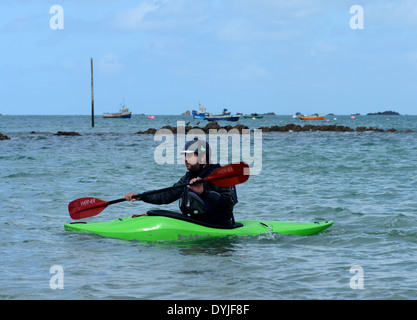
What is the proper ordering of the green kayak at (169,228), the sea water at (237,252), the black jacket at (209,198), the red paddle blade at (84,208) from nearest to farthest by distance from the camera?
the sea water at (237,252) < the black jacket at (209,198) < the green kayak at (169,228) < the red paddle blade at (84,208)

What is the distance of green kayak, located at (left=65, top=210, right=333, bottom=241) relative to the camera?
7016 millimetres

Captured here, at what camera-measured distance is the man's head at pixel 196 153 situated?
6469mm

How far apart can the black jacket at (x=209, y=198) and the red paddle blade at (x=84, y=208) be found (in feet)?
4.05

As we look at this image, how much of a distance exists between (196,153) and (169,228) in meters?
1.17

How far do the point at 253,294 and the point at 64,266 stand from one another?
219 cm

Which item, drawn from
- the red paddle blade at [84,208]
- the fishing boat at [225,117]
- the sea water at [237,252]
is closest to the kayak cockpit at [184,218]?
the sea water at [237,252]

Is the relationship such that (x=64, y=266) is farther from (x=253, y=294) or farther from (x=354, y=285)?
(x=354, y=285)

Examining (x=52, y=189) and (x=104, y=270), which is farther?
(x=52, y=189)

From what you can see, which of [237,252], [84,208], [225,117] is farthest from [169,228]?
[225,117]

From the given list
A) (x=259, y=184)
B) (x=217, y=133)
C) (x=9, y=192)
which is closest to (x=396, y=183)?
(x=259, y=184)

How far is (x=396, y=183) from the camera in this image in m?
13.3

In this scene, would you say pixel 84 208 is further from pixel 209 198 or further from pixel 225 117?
pixel 225 117

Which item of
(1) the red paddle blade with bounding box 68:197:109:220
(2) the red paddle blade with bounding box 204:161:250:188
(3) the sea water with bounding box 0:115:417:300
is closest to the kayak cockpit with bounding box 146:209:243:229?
(3) the sea water with bounding box 0:115:417:300

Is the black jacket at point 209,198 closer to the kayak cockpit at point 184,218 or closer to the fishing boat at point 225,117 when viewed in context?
the kayak cockpit at point 184,218
